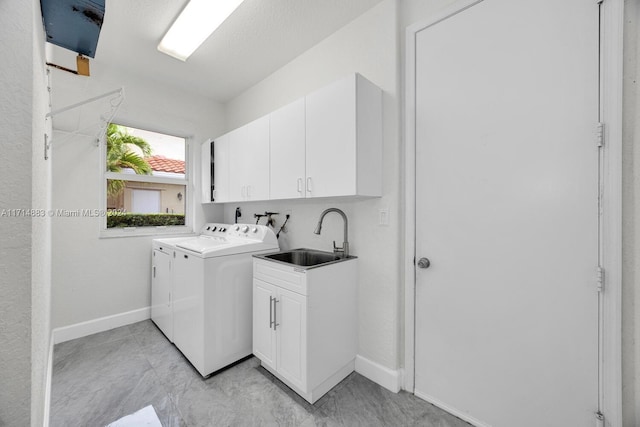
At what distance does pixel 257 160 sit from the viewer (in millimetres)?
2381

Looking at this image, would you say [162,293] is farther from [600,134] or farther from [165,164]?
[600,134]

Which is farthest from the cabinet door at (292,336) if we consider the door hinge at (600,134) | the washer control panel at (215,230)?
the door hinge at (600,134)

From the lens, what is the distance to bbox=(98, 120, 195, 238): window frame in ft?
8.88

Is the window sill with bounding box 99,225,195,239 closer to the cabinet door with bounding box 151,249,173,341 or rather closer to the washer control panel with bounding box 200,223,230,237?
the washer control panel with bounding box 200,223,230,237

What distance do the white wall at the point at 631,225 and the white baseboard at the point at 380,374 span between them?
3.48ft

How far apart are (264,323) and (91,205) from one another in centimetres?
221

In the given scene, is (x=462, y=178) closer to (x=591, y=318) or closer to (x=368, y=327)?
(x=591, y=318)

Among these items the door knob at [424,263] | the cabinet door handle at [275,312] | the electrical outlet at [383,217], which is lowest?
the cabinet door handle at [275,312]

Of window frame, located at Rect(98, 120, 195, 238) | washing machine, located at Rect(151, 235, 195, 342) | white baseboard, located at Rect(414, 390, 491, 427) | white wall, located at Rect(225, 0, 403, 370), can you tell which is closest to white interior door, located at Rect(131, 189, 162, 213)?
window frame, located at Rect(98, 120, 195, 238)

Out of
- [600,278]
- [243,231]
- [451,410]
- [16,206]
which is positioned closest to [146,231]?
[243,231]

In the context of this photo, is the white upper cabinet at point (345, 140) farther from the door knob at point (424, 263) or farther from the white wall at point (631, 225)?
the white wall at point (631, 225)

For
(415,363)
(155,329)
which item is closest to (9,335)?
(415,363)

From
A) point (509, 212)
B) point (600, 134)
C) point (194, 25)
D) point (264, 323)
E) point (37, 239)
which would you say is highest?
point (194, 25)

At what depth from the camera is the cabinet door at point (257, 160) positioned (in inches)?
89.9
